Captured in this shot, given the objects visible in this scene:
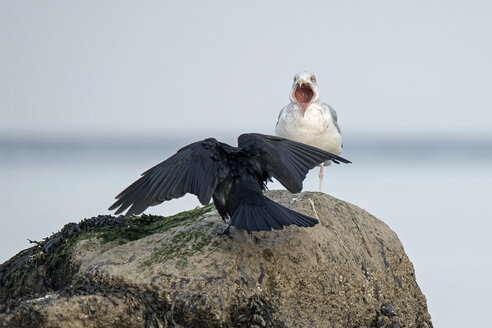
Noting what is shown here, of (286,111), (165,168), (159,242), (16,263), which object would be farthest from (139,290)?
(286,111)

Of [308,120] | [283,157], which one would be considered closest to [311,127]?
[308,120]

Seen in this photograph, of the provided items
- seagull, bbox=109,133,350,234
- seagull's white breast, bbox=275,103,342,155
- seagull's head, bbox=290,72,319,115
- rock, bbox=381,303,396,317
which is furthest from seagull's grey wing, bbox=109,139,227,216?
seagull's head, bbox=290,72,319,115

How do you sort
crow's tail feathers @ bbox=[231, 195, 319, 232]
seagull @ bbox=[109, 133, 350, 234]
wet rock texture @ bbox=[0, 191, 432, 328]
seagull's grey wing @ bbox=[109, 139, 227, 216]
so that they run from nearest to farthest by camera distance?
wet rock texture @ bbox=[0, 191, 432, 328] → crow's tail feathers @ bbox=[231, 195, 319, 232] → seagull @ bbox=[109, 133, 350, 234] → seagull's grey wing @ bbox=[109, 139, 227, 216]

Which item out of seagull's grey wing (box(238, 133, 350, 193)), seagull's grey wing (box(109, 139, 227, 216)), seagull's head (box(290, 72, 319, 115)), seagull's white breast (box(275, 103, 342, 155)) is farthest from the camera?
seagull's head (box(290, 72, 319, 115))

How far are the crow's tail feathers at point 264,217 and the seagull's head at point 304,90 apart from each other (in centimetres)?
269

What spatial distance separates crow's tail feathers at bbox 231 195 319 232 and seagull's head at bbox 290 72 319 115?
2.69m

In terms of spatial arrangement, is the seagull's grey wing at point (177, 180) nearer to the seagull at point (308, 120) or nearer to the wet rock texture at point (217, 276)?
the wet rock texture at point (217, 276)

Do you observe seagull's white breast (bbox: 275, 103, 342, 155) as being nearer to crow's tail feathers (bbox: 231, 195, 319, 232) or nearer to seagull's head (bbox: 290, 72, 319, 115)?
seagull's head (bbox: 290, 72, 319, 115)

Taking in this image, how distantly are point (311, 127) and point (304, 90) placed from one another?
1.89 feet

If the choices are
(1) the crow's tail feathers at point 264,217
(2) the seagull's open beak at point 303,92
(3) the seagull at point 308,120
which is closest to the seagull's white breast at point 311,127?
(3) the seagull at point 308,120

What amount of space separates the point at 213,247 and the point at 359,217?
4.66ft

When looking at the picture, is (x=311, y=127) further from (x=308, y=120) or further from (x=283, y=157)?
(x=283, y=157)

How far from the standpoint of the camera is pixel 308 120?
6.94 meters

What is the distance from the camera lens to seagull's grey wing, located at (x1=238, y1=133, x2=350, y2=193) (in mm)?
4945
